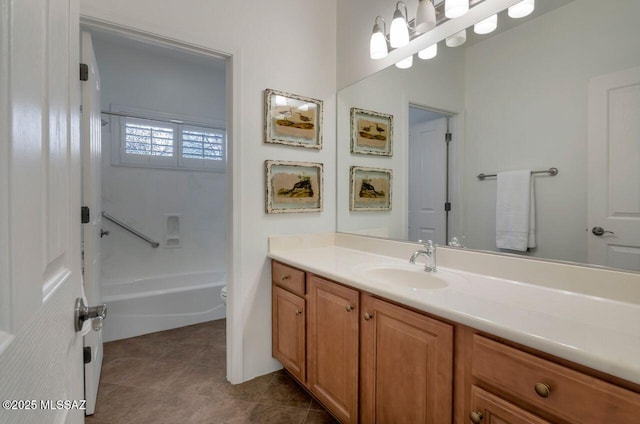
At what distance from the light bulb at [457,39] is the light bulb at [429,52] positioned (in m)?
0.08

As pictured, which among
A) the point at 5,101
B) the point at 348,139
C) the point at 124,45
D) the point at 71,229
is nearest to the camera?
the point at 5,101

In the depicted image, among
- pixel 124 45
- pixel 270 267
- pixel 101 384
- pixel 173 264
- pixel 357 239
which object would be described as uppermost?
pixel 124 45

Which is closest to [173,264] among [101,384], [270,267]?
[101,384]

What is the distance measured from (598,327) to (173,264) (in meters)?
3.43

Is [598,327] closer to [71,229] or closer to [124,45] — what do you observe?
[71,229]

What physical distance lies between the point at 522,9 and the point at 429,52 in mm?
481

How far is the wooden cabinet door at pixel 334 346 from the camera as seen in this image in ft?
4.49

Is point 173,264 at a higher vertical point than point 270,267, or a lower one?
lower

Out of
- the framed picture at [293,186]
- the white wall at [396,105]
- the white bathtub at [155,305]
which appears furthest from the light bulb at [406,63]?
the white bathtub at [155,305]

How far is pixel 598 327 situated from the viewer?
2.69ft

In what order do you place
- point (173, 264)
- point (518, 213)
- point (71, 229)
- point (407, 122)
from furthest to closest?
1. point (173, 264)
2. point (407, 122)
3. point (518, 213)
4. point (71, 229)

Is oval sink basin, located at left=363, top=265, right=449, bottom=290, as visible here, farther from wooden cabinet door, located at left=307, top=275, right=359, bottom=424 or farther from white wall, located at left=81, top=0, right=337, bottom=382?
white wall, located at left=81, top=0, right=337, bottom=382

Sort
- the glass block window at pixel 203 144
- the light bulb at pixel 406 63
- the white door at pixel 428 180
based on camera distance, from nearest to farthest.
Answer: the white door at pixel 428 180, the light bulb at pixel 406 63, the glass block window at pixel 203 144

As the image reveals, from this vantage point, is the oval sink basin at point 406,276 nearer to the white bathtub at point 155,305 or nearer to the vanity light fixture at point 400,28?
the vanity light fixture at point 400,28
